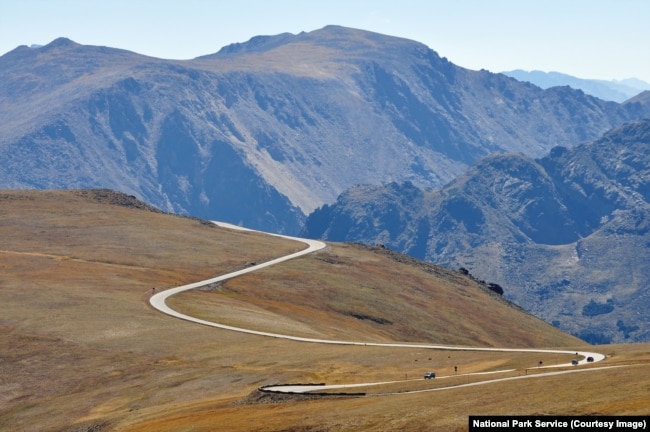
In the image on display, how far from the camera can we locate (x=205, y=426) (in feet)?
282

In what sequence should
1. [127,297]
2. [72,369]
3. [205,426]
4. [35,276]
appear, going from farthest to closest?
[35,276] < [127,297] < [72,369] < [205,426]

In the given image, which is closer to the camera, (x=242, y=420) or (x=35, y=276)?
(x=242, y=420)

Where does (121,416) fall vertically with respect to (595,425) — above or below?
below

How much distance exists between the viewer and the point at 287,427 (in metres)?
80.3

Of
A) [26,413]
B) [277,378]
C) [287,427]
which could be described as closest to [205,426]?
[287,427]

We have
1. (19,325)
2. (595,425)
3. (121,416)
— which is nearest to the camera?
(595,425)

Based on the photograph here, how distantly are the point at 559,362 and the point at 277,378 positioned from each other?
92.8ft

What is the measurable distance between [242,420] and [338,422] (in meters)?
10.5

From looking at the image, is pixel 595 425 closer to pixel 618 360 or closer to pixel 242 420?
pixel 242 420

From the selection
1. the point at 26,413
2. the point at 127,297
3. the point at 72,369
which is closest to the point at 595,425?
the point at 26,413

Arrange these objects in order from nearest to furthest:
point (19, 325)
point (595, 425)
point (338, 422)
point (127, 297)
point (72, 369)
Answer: point (595, 425) → point (338, 422) → point (72, 369) → point (19, 325) → point (127, 297)

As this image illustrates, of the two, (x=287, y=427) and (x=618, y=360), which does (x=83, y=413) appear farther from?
(x=618, y=360)

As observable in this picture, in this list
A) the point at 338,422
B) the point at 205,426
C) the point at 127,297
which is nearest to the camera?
the point at 338,422

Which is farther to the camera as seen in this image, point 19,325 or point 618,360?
point 19,325
